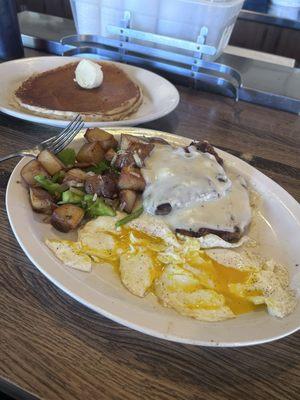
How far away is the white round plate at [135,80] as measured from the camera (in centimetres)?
181

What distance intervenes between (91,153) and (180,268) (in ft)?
1.90

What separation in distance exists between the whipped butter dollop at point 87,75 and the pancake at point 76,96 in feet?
0.10

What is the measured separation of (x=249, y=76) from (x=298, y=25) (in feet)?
7.33

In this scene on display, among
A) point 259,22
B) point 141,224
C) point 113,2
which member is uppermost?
point 113,2

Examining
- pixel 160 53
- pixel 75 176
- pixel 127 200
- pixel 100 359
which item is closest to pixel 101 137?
pixel 75 176

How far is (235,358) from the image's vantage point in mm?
905

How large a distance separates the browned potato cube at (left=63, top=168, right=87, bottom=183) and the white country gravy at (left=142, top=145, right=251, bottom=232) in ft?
0.73

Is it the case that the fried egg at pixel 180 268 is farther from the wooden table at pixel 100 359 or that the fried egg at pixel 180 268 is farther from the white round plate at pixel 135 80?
the white round plate at pixel 135 80

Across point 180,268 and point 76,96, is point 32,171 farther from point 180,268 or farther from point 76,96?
point 76,96

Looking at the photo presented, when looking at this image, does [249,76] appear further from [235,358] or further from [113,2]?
[235,358]

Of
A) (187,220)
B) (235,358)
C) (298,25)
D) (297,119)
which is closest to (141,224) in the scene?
(187,220)

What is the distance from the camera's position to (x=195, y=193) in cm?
119

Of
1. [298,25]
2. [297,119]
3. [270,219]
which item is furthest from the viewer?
Answer: [298,25]

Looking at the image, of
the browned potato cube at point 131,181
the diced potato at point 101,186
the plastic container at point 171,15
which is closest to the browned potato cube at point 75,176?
the diced potato at point 101,186
